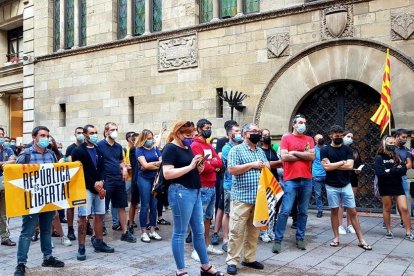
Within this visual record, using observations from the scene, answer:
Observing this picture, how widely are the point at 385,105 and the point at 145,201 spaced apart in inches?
218

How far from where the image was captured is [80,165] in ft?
20.4

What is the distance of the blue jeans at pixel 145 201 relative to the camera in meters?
7.46

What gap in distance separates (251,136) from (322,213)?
5326 millimetres

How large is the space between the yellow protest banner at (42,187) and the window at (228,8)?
7640 mm

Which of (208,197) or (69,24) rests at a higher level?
(69,24)

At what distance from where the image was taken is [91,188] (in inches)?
249

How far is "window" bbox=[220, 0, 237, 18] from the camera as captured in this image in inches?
478

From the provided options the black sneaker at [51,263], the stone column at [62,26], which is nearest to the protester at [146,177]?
the black sneaker at [51,263]

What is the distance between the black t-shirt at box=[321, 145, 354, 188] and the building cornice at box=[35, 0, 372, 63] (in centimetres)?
481

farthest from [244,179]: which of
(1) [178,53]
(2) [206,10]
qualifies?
(2) [206,10]

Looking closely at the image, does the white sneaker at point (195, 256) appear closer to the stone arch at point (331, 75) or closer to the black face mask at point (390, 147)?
the black face mask at point (390, 147)

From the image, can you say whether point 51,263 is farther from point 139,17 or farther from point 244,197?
point 139,17

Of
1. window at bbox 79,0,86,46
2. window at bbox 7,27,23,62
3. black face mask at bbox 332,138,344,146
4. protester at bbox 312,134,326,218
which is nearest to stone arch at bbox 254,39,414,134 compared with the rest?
protester at bbox 312,134,326,218

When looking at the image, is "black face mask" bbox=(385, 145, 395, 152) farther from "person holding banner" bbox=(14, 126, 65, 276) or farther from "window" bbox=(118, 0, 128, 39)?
"window" bbox=(118, 0, 128, 39)
